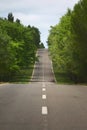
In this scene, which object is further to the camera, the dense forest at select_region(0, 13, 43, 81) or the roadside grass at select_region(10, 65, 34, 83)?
the dense forest at select_region(0, 13, 43, 81)

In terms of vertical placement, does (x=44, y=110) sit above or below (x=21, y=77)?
above

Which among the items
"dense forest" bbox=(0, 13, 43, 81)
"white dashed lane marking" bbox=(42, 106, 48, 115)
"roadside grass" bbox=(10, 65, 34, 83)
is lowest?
"roadside grass" bbox=(10, 65, 34, 83)

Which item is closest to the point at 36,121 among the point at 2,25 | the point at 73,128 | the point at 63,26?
the point at 73,128

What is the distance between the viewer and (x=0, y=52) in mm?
83312

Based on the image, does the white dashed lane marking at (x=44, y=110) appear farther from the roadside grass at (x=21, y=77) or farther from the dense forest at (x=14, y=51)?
the dense forest at (x=14, y=51)

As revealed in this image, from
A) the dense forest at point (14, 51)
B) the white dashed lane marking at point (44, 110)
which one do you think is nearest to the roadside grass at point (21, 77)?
the dense forest at point (14, 51)

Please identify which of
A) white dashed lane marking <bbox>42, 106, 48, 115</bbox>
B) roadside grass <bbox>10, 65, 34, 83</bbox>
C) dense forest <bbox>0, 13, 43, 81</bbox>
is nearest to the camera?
white dashed lane marking <bbox>42, 106, 48, 115</bbox>

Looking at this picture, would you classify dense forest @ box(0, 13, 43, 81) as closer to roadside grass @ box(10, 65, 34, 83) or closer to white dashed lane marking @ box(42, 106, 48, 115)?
roadside grass @ box(10, 65, 34, 83)

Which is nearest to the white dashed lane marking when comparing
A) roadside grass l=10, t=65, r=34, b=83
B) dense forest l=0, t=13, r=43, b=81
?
Answer: roadside grass l=10, t=65, r=34, b=83

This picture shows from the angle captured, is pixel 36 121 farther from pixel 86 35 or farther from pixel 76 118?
pixel 86 35

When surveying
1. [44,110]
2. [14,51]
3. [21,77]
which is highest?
[44,110]

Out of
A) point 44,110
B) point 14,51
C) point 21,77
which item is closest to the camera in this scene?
point 44,110

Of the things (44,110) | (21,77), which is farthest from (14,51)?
(44,110)

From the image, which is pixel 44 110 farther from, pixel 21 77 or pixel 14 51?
pixel 21 77
